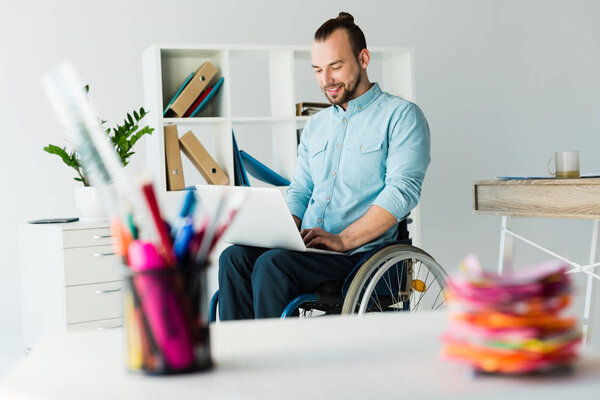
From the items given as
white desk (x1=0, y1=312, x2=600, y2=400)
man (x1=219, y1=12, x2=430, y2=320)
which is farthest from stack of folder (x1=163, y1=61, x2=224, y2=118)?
white desk (x1=0, y1=312, x2=600, y2=400)

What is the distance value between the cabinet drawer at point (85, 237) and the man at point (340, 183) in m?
0.84

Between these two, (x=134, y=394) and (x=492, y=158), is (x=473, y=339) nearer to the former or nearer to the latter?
(x=134, y=394)

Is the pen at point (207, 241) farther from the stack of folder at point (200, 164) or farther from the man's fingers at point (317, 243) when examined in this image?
the stack of folder at point (200, 164)

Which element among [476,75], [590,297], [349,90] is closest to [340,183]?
Answer: [349,90]

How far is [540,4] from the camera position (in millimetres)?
5094

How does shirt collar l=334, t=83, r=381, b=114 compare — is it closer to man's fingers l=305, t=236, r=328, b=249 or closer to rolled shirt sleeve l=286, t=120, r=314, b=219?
rolled shirt sleeve l=286, t=120, r=314, b=219

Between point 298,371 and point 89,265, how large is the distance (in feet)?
8.02

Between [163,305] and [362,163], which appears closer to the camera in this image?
[163,305]

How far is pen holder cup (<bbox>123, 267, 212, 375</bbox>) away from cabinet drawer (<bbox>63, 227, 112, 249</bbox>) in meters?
2.37

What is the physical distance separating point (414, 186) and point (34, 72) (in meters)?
2.41

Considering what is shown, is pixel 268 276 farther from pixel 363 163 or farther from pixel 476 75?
pixel 476 75

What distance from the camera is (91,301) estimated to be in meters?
3.10

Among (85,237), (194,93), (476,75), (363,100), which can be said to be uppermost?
(476,75)

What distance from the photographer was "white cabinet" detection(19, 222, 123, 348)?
3.07 m
